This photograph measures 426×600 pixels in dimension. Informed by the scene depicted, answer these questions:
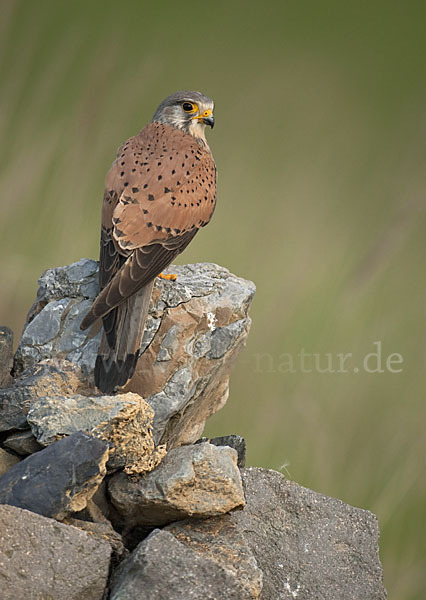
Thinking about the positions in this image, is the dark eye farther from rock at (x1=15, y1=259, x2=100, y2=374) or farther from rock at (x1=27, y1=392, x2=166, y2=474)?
rock at (x1=27, y1=392, x2=166, y2=474)

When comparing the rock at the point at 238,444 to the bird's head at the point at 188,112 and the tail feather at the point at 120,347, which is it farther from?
the bird's head at the point at 188,112

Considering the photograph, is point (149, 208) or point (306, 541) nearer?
point (306, 541)

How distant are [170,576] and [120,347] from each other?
1.06 m

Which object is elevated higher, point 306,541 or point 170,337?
point 170,337

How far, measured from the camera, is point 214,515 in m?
2.69

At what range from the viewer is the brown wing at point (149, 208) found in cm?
312

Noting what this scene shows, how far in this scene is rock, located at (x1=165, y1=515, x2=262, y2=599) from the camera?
8.17 feet

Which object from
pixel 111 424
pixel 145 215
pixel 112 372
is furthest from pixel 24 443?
pixel 145 215

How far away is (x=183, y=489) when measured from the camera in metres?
2.62

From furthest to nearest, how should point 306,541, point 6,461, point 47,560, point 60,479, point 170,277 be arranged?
point 170,277 → point 306,541 → point 6,461 → point 60,479 → point 47,560

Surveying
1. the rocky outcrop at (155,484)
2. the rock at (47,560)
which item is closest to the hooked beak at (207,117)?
the rocky outcrop at (155,484)

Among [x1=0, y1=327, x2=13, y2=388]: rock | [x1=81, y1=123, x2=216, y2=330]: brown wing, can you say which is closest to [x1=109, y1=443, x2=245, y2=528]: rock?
[x1=81, y1=123, x2=216, y2=330]: brown wing

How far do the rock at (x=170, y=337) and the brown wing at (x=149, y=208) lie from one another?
26 centimetres

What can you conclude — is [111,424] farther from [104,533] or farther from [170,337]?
[170,337]
